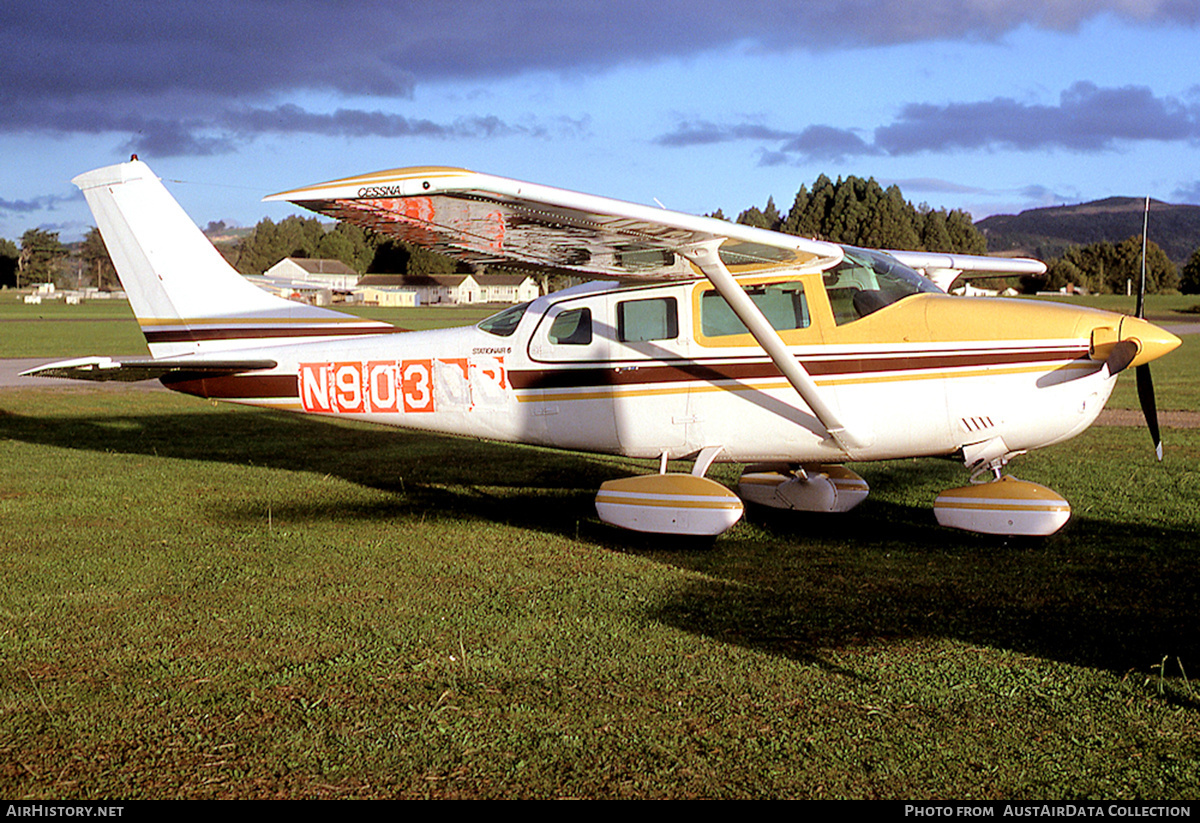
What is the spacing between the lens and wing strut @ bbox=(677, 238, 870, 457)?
6.79m

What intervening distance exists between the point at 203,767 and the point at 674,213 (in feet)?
14.3

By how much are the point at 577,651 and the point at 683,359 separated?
10.8 ft

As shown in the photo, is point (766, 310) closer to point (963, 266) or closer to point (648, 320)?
point (648, 320)

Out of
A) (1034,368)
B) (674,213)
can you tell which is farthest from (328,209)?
(1034,368)

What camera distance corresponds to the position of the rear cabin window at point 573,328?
26.7 ft

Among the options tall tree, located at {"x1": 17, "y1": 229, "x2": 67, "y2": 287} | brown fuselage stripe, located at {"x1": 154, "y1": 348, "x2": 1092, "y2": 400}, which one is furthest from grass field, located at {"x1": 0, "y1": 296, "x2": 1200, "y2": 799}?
tall tree, located at {"x1": 17, "y1": 229, "x2": 67, "y2": 287}

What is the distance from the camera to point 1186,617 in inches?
219

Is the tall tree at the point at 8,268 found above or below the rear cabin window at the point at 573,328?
above

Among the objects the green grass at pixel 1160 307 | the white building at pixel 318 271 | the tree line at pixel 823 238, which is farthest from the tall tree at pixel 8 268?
the green grass at pixel 1160 307

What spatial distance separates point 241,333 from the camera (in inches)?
371

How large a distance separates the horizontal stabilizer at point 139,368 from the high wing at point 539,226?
8.65 feet

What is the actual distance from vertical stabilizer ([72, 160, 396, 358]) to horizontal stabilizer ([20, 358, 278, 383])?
449 millimetres

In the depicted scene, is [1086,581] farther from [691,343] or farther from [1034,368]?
[691,343]

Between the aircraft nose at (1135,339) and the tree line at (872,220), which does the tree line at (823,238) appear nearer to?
the tree line at (872,220)
